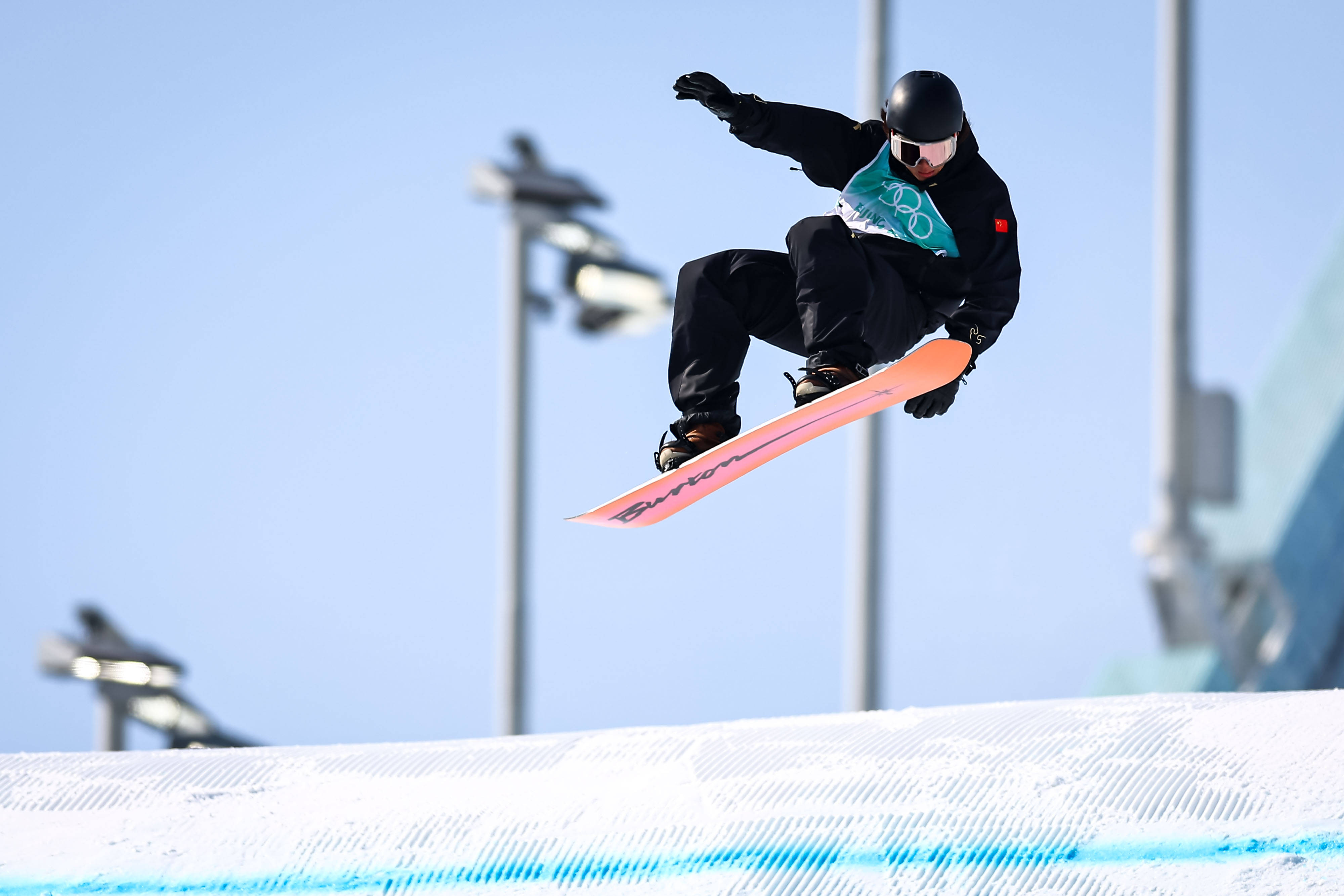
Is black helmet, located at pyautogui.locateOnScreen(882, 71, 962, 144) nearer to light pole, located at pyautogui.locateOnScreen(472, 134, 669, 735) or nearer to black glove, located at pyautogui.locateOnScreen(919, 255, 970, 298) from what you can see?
black glove, located at pyautogui.locateOnScreen(919, 255, 970, 298)

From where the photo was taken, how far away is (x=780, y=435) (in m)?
4.50

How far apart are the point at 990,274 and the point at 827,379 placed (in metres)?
0.54

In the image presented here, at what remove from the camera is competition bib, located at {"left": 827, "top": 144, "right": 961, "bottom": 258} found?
4.43 metres

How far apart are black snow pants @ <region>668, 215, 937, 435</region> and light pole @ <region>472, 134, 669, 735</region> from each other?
16.4ft

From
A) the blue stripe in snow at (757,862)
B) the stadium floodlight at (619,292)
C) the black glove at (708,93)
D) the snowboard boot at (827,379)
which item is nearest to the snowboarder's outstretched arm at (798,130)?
the black glove at (708,93)

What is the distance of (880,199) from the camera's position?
447 cm

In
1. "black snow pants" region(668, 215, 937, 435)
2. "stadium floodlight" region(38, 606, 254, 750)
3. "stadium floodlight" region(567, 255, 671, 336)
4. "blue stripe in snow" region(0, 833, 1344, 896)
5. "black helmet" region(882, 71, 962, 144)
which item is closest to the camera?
"blue stripe in snow" region(0, 833, 1344, 896)

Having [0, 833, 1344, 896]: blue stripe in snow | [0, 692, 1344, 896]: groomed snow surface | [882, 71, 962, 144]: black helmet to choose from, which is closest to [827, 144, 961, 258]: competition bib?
[882, 71, 962, 144]: black helmet

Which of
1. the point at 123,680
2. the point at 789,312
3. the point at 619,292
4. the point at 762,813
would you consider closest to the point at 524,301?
the point at 619,292

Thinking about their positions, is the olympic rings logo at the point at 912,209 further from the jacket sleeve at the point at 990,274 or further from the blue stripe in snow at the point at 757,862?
the blue stripe in snow at the point at 757,862

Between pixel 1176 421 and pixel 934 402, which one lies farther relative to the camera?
pixel 1176 421

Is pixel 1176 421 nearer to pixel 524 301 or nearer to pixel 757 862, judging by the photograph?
pixel 524 301

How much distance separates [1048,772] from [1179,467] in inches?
332

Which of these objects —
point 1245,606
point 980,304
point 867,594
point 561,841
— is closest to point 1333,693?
point 980,304
